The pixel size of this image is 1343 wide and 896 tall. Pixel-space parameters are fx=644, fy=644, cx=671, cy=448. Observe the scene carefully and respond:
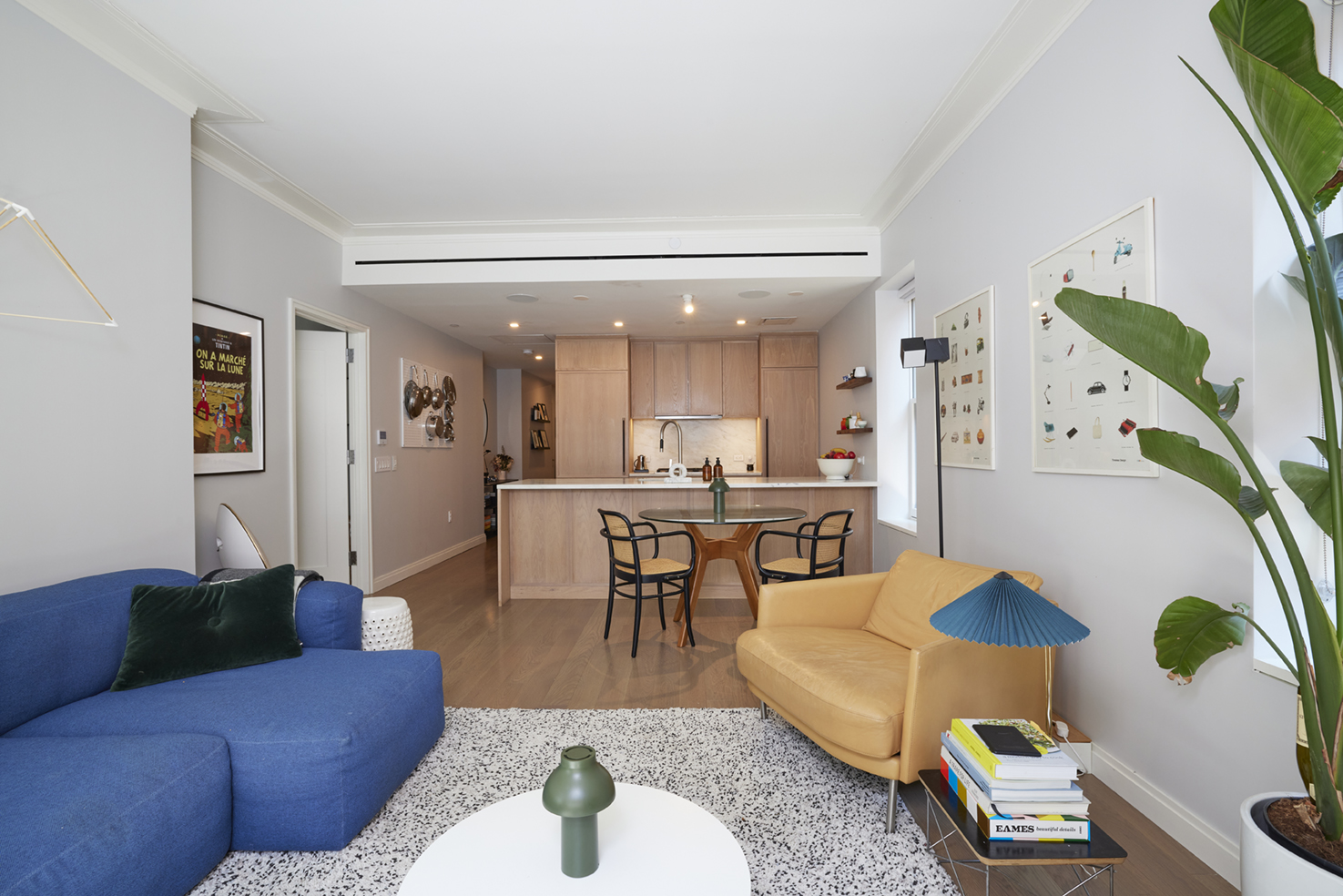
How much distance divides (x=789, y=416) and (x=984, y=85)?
15.0 feet

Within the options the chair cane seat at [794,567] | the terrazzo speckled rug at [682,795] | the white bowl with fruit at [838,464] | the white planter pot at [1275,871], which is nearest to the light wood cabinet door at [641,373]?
the white bowl with fruit at [838,464]

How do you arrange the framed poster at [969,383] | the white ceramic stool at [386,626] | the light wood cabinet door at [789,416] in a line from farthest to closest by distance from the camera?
the light wood cabinet door at [789,416], the framed poster at [969,383], the white ceramic stool at [386,626]

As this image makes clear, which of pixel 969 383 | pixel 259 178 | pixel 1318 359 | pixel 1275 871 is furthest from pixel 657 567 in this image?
pixel 259 178

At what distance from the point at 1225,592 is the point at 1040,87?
6.87ft

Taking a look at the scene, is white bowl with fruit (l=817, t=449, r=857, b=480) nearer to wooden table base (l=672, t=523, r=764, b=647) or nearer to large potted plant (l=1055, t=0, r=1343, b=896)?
wooden table base (l=672, t=523, r=764, b=647)

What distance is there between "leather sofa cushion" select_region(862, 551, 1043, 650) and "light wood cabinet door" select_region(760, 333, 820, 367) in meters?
4.72

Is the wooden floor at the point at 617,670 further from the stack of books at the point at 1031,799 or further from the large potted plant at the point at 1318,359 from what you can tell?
the large potted plant at the point at 1318,359

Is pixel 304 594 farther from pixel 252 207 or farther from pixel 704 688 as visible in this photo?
pixel 252 207

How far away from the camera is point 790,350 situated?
7.38 m

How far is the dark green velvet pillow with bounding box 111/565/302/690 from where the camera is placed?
2.21 meters

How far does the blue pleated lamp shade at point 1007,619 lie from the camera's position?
1.56 meters

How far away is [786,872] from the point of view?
1.81 metres

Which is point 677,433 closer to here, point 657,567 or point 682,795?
point 657,567

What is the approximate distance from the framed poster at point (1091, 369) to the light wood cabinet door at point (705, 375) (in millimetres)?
5127
